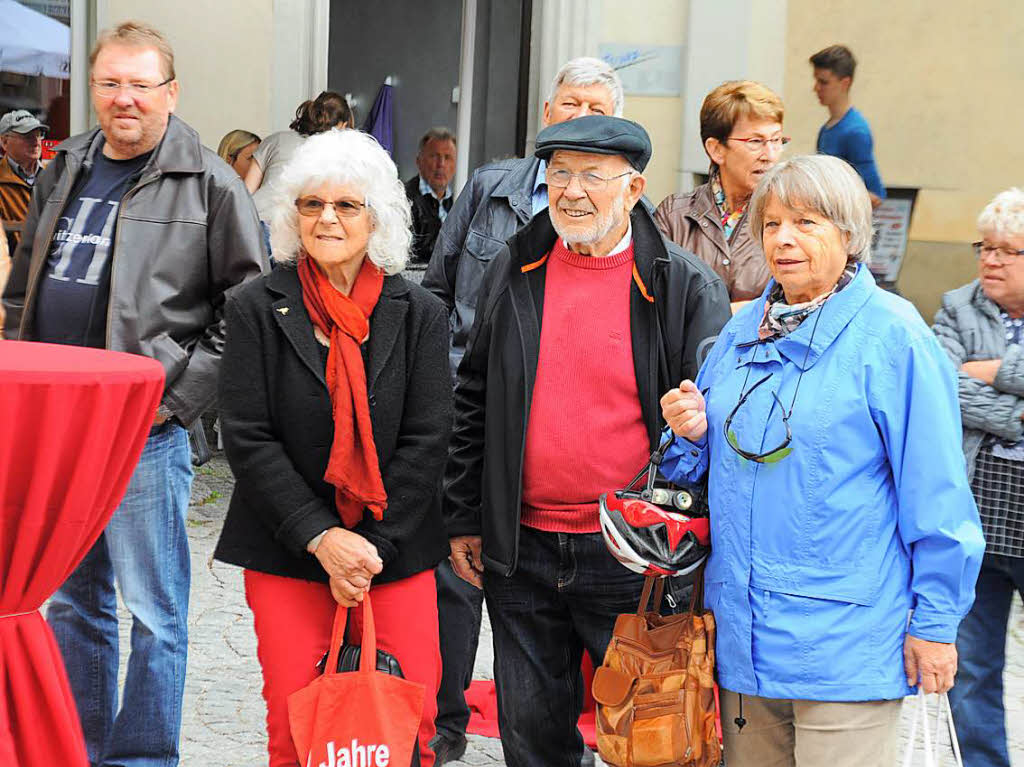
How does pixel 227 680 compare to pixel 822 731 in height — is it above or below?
below

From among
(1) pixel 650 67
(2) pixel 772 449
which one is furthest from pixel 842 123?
(2) pixel 772 449

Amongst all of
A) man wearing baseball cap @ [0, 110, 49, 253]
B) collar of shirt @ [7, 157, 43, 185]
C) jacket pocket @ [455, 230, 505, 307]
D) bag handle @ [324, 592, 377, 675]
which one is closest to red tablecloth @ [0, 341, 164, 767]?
bag handle @ [324, 592, 377, 675]

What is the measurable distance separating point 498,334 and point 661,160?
203 inches

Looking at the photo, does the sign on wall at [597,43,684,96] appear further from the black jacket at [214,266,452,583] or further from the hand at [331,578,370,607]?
the hand at [331,578,370,607]

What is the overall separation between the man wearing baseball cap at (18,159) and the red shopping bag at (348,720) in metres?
5.29

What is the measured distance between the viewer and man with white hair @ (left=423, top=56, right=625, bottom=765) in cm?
432

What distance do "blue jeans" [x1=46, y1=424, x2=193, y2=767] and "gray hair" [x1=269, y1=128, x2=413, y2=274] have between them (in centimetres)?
86

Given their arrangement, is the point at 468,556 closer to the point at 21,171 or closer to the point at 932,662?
the point at 932,662

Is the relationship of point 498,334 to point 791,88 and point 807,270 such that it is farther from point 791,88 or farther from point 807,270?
point 791,88

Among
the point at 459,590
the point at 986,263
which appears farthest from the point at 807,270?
the point at 459,590

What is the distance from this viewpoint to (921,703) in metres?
2.98

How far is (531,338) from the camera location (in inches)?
136

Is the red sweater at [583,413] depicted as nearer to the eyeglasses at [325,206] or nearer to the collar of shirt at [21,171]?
the eyeglasses at [325,206]

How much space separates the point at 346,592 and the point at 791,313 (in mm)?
1175
